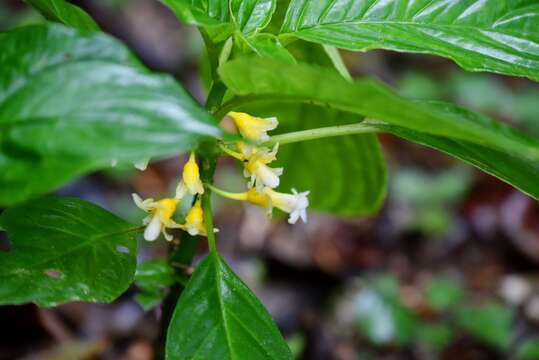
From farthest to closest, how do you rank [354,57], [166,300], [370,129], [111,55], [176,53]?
[354,57]
[176,53]
[166,300]
[370,129]
[111,55]

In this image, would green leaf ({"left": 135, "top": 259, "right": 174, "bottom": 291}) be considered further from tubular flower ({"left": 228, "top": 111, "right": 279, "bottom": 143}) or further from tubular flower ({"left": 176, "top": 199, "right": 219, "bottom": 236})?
tubular flower ({"left": 228, "top": 111, "right": 279, "bottom": 143})

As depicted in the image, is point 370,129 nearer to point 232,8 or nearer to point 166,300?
point 232,8

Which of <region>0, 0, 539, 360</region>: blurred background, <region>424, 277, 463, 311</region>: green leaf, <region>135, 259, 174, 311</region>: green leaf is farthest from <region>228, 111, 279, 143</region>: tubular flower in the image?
<region>424, 277, 463, 311</region>: green leaf

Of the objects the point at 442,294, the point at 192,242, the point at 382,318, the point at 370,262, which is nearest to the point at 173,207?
the point at 192,242

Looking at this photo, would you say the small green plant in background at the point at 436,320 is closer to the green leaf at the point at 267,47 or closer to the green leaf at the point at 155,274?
the green leaf at the point at 155,274

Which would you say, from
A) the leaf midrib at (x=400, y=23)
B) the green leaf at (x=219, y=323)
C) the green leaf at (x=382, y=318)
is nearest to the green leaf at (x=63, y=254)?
the green leaf at (x=219, y=323)

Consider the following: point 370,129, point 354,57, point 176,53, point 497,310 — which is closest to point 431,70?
point 354,57

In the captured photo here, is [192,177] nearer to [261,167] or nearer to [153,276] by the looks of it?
[261,167]
